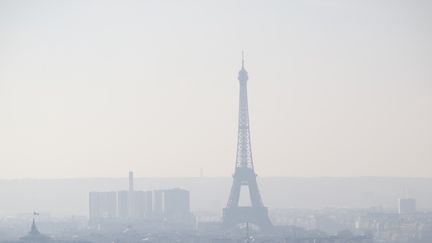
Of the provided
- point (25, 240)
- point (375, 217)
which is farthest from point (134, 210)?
point (25, 240)

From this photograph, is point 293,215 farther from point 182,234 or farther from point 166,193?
point 182,234

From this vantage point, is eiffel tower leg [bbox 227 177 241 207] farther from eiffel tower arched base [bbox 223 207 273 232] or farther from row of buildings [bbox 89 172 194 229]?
row of buildings [bbox 89 172 194 229]

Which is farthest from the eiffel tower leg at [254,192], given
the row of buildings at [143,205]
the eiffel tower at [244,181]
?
the row of buildings at [143,205]

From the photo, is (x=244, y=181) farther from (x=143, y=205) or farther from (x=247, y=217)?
(x=143, y=205)

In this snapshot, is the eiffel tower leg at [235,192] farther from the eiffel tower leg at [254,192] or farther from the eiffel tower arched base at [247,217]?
the eiffel tower leg at [254,192]

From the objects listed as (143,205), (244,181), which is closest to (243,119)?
(244,181)

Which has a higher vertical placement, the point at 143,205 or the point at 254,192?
the point at 254,192

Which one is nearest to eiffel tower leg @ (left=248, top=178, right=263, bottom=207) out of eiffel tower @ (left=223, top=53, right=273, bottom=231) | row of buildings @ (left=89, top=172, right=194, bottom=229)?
eiffel tower @ (left=223, top=53, right=273, bottom=231)
